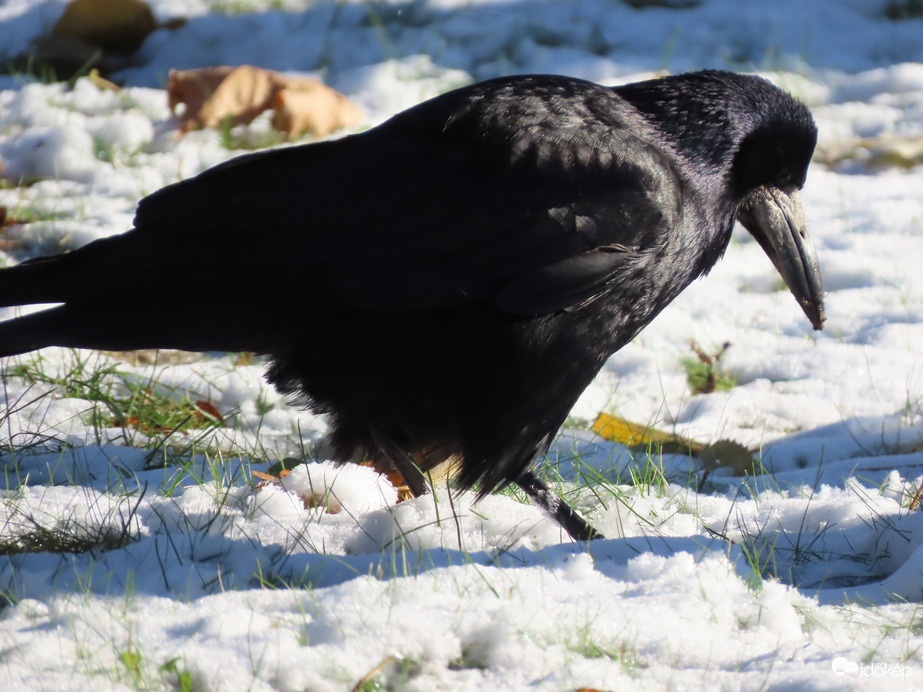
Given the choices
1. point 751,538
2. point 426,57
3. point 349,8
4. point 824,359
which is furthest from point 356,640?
point 349,8

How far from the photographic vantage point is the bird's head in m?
2.79

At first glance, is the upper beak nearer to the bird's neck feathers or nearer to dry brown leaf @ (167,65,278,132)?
the bird's neck feathers

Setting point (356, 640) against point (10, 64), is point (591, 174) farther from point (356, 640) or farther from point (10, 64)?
point (10, 64)

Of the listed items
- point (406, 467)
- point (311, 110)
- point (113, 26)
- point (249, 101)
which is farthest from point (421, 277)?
point (113, 26)

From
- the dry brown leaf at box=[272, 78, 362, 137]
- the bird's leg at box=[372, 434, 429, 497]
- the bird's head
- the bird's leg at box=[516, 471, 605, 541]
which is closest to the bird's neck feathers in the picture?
the bird's head

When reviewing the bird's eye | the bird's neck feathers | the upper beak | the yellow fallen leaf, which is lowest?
the yellow fallen leaf

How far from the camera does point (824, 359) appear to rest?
3982mm

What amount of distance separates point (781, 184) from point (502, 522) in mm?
1241

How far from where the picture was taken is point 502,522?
2.47 metres

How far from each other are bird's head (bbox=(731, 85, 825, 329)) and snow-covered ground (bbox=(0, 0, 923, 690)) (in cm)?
55

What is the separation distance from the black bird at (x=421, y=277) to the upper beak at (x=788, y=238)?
0.49m

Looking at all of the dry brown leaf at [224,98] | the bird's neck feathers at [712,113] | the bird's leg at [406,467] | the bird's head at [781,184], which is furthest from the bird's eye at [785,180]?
the dry brown leaf at [224,98]

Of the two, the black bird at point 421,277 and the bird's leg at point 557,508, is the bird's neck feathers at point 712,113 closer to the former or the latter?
the black bird at point 421,277

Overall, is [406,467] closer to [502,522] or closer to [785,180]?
[502,522]
